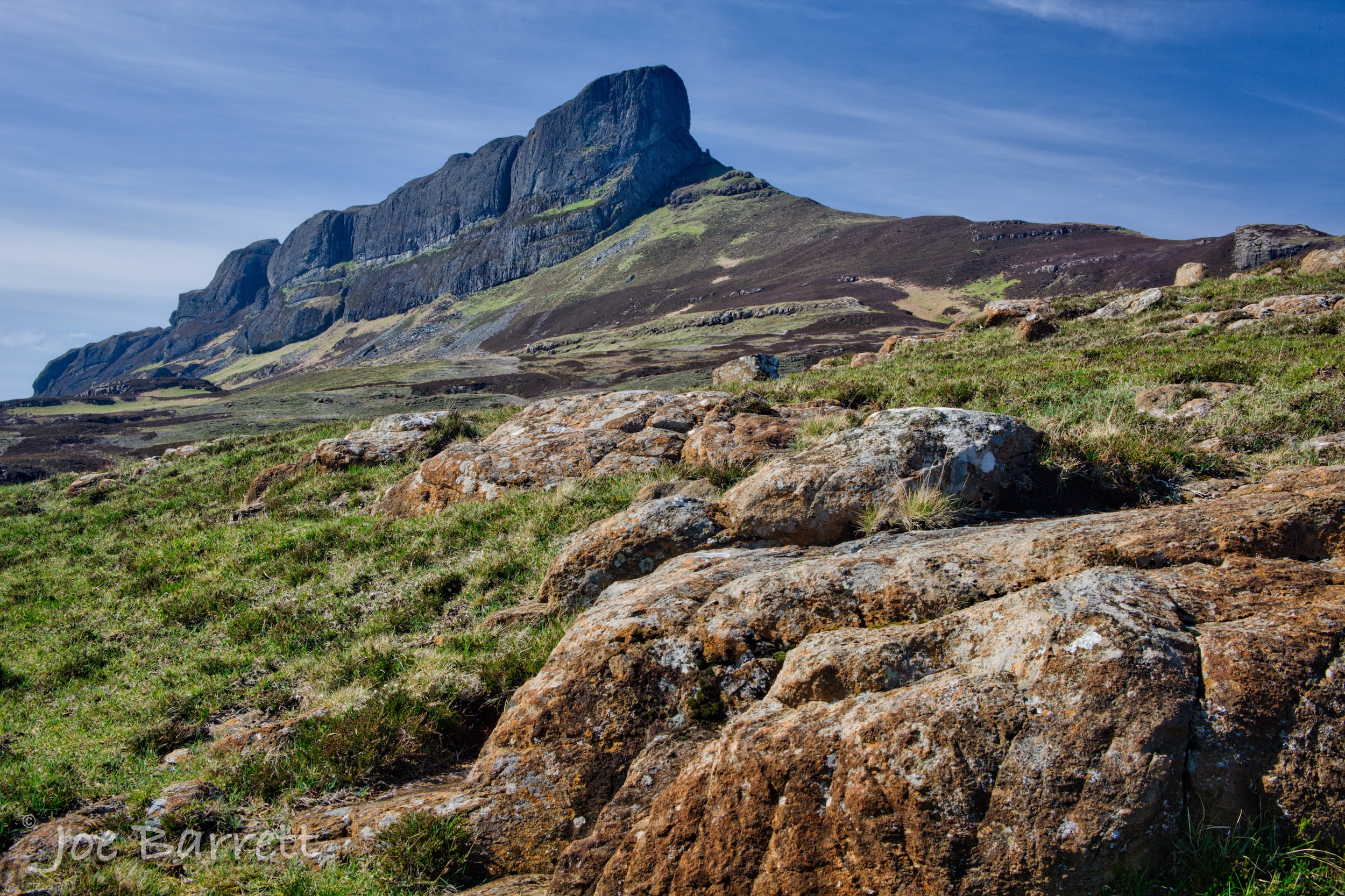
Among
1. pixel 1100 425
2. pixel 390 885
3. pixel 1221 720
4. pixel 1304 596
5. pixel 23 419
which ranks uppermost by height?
pixel 23 419

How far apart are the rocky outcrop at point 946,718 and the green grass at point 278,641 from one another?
1.03m

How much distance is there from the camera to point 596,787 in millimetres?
3479

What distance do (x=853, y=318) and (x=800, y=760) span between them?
271ft

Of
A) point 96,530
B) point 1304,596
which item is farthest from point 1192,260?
point 96,530

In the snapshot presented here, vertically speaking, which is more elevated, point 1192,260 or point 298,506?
point 1192,260

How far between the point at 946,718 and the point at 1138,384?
32.2ft

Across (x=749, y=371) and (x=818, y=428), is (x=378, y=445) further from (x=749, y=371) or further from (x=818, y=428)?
(x=749, y=371)

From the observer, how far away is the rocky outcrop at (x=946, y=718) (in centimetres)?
236

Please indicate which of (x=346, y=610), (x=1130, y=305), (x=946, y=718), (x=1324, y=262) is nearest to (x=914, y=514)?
(x=946, y=718)

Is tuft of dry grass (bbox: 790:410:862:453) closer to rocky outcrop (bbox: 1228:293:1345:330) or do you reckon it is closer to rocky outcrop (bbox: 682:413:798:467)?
rocky outcrop (bbox: 682:413:798:467)

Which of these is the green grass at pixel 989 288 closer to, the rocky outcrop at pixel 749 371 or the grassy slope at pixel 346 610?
the rocky outcrop at pixel 749 371

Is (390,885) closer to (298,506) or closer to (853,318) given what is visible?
(298,506)

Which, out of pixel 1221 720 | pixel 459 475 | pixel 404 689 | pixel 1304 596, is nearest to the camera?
pixel 1221 720

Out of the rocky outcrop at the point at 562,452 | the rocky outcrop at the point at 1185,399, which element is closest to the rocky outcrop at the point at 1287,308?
the rocky outcrop at the point at 1185,399
